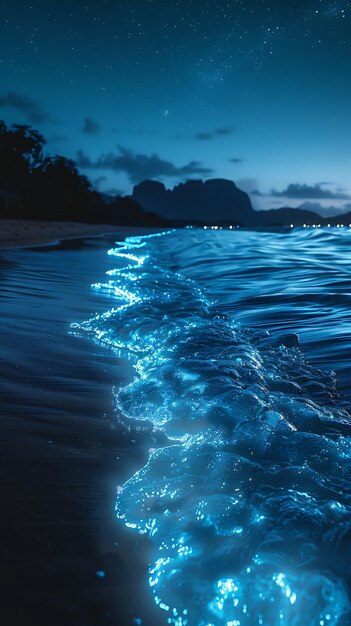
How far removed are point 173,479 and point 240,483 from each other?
0.24m

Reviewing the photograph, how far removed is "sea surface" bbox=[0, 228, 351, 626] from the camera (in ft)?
3.46

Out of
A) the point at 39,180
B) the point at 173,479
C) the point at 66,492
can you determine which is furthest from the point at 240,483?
the point at 39,180

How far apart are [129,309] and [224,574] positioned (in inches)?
159

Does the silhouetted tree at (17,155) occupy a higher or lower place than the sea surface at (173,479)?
higher

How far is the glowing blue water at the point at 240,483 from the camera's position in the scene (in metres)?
1.06

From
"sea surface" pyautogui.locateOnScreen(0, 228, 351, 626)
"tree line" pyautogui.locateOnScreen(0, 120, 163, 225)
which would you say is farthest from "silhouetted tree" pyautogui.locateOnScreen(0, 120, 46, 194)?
"sea surface" pyautogui.locateOnScreen(0, 228, 351, 626)

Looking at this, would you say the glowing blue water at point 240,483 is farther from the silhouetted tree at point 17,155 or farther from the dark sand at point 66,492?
the silhouetted tree at point 17,155

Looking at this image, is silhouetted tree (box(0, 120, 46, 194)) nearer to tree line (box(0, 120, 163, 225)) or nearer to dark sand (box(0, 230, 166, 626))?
tree line (box(0, 120, 163, 225))

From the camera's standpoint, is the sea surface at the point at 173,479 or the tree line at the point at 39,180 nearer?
the sea surface at the point at 173,479

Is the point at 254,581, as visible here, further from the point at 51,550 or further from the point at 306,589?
the point at 51,550

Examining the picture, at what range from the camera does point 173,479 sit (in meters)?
1.56

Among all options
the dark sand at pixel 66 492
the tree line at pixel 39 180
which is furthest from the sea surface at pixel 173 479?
the tree line at pixel 39 180

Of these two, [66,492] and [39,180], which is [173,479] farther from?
[39,180]

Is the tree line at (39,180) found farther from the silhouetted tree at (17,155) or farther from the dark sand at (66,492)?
the dark sand at (66,492)
